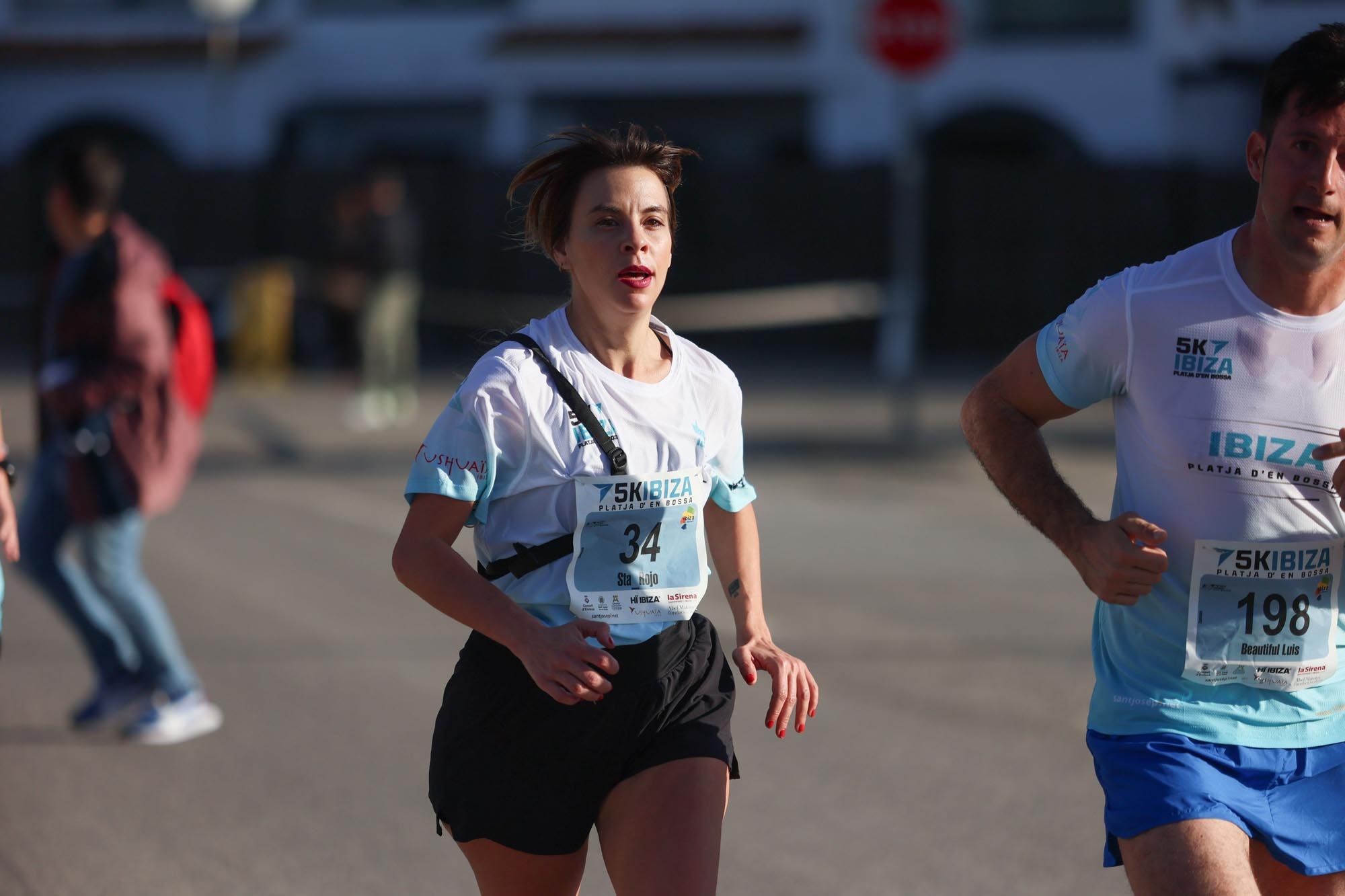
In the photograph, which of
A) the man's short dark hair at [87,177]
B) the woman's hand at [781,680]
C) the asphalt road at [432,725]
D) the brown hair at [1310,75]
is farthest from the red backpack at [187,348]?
the brown hair at [1310,75]

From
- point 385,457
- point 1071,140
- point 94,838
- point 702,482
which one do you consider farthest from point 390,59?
point 702,482

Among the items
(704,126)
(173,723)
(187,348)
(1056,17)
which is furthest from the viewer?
(704,126)

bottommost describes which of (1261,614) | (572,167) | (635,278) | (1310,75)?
(1261,614)

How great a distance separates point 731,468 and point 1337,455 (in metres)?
1.10

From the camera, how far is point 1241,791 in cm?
328

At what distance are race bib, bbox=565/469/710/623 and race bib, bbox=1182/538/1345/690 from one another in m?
0.90

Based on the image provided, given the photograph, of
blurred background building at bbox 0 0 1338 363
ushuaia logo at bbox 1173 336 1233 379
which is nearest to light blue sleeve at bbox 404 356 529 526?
ushuaia logo at bbox 1173 336 1233 379

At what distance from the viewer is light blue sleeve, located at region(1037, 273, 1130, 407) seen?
3420 mm

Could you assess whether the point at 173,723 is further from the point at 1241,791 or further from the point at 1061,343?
the point at 1241,791

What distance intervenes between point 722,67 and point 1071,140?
5421 mm

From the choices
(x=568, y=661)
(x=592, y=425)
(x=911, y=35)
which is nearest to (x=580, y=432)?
(x=592, y=425)

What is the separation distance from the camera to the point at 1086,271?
2372 centimetres

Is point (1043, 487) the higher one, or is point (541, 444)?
point (541, 444)

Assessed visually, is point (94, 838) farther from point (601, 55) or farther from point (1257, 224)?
point (601, 55)
